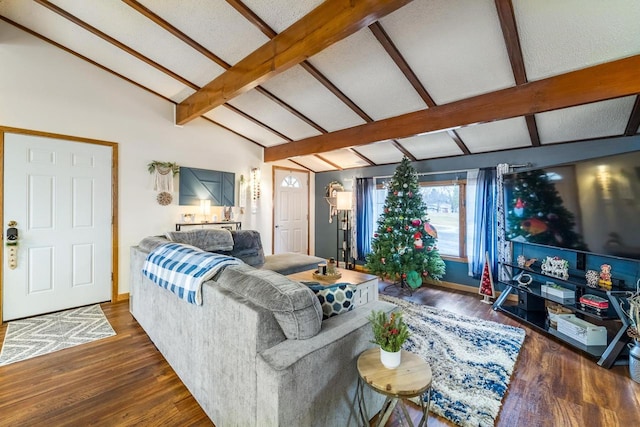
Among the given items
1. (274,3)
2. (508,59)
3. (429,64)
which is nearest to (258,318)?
(274,3)

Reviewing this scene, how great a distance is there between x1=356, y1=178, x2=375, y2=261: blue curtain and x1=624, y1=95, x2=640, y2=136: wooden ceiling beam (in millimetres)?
3535

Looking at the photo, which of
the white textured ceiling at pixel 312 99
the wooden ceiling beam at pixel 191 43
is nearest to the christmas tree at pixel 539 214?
the white textured ceiling at pixel 312 99

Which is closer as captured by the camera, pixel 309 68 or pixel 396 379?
pixel 396 379

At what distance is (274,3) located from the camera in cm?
229

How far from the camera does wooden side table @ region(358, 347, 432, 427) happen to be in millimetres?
1178

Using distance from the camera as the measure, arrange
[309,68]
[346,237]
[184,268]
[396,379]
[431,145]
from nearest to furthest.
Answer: [396,379] < [184,268] < [309,68] < [431,145] < [346,237]

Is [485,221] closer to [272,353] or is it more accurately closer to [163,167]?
[272,353]

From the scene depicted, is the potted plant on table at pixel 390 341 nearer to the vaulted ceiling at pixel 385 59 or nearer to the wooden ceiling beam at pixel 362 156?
the vaulted ceiling at pixel 385 59

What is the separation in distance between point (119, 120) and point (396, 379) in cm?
458

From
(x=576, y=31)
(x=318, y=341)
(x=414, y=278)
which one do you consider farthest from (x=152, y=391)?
(x=576, y=31)

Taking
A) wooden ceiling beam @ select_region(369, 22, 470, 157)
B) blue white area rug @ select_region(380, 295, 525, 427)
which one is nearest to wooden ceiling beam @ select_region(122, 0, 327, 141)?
wooden ceiling beam @ select_region(369, 22, 470, 157)

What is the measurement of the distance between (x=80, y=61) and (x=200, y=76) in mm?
1549


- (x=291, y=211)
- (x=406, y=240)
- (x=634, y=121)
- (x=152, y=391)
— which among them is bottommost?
(x=152, y=391)

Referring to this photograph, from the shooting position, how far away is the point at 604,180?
266 cm
